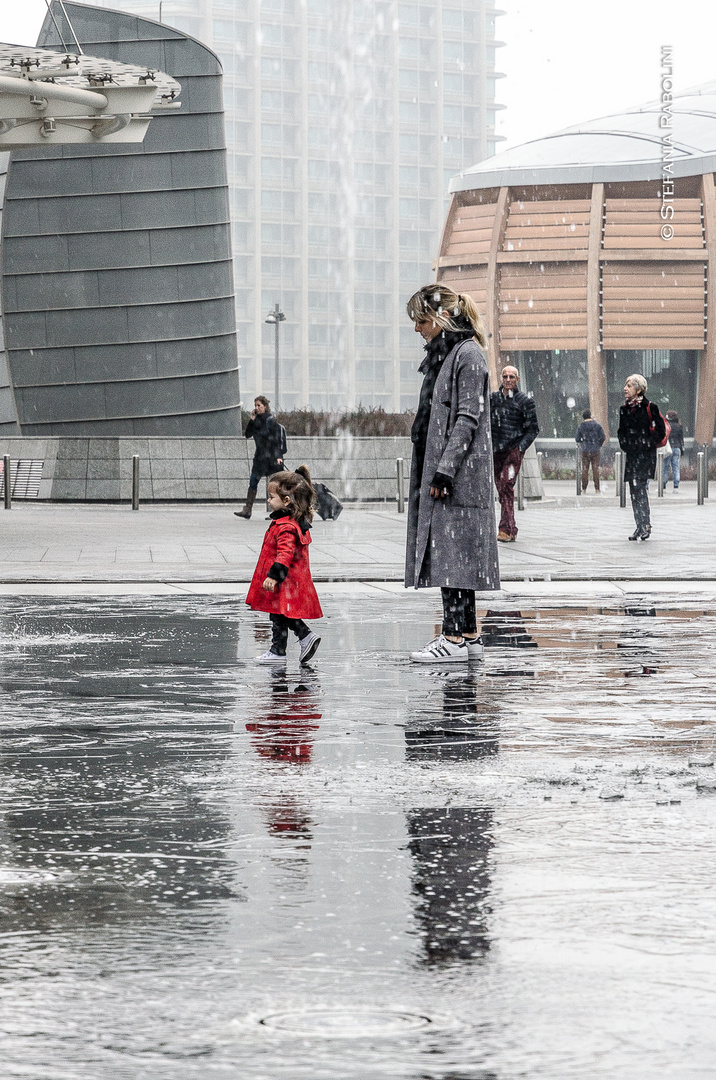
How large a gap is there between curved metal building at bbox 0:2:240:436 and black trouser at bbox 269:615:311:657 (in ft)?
72.2

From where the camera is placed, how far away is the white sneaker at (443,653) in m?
9.38

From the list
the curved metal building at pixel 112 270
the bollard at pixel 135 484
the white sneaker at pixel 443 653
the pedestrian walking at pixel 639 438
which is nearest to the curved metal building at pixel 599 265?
the curved metal building at pixel 112 270

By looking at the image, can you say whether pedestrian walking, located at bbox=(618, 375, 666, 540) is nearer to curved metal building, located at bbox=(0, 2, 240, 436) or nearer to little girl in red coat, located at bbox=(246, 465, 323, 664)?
little girl in red coat, located at bbox=(246, 465, 323, 664)

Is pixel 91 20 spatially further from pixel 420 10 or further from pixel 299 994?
pixel 420 10

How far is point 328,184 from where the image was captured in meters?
133

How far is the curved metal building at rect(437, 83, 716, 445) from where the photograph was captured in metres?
57.6

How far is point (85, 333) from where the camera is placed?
31016mm

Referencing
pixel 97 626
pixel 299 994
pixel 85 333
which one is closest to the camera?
pixel 299 994

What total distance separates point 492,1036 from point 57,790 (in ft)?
9.15

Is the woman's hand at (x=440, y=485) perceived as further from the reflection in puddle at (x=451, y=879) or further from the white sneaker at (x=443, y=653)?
the reflection in puddle at (x=451, y=879)

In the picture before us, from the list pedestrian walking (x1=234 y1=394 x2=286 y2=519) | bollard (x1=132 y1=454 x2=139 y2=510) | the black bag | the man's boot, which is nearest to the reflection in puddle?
the black bag

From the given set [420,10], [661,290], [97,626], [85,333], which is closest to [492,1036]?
[97,626]

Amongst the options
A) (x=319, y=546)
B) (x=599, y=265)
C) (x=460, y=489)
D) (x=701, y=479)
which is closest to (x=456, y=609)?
(x=460, y=489)

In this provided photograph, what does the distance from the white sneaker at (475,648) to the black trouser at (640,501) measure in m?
9.73
